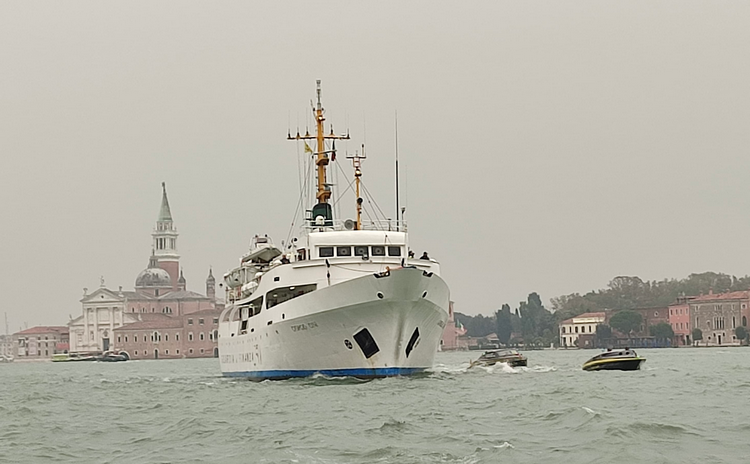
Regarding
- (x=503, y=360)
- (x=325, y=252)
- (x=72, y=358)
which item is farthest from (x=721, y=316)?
(x=325, y=252)

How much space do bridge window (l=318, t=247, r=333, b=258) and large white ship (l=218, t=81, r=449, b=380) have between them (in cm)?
4

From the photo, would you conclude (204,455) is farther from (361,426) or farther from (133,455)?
(361,426)

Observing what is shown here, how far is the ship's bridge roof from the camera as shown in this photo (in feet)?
149

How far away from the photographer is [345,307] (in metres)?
41.8

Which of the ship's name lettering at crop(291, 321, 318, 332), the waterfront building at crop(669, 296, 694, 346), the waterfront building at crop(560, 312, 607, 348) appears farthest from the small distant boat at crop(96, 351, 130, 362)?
the ship's name lettering at crop(291, 321, 318, 332)

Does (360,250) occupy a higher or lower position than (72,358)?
higher

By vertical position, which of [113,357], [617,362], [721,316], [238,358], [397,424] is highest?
[721,316]

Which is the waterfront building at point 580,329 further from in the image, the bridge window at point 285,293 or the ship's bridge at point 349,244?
the ship's bridge at point 349,244

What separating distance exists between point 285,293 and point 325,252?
266cm

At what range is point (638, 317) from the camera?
592 ft

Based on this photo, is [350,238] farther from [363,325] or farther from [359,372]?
[359,372]

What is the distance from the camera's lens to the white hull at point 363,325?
41.7 meters

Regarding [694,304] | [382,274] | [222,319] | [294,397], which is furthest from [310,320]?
[694,304]

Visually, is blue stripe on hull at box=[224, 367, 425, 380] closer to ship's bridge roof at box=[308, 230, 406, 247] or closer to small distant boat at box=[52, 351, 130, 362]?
ship's bridge roof at box=[308, 230, 406, 247]
